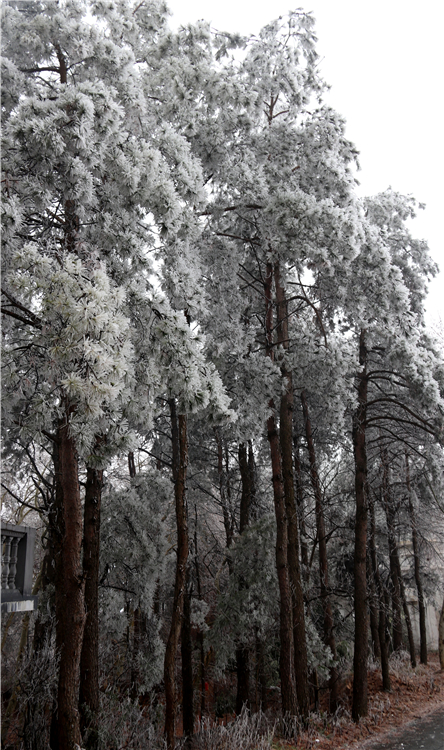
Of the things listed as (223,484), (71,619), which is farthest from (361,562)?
(71,619)

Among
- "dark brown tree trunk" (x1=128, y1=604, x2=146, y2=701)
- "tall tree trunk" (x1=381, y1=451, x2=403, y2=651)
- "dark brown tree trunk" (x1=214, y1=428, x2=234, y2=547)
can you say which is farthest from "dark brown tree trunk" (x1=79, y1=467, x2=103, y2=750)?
"tall tree trunk" (x1=381, y1=451, x2=403, y2=651)

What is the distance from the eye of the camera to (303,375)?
37.1 ft

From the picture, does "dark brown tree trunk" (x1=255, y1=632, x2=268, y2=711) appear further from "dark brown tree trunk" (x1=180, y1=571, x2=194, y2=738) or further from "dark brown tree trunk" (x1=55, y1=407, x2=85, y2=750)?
"dark brown tree trunk" (x1=55, y1=407, x2=85, y2=750)

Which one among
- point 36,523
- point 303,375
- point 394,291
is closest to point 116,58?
point 394,291

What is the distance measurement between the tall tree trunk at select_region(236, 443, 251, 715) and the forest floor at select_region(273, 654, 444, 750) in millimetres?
1946

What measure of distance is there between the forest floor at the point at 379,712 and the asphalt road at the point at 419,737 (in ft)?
0.77

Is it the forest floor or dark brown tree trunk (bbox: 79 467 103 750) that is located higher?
dark brown tree trunk (bbox: 79 467 103 750)

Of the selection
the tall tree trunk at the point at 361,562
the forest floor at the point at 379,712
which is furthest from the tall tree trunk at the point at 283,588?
the tall tree trunk at the point at 361,562

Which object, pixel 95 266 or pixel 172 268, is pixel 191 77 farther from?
pixel 95 266

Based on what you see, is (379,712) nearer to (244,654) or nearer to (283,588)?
(244,654)

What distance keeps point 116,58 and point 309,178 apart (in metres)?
3.42

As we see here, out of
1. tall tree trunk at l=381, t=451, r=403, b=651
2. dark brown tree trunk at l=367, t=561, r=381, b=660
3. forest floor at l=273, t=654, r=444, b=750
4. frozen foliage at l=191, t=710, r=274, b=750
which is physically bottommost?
forest floor at l=273, t=654, r=444, b=750

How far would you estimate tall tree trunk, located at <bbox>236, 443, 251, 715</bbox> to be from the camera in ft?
42.8

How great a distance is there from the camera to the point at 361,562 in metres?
12.2
